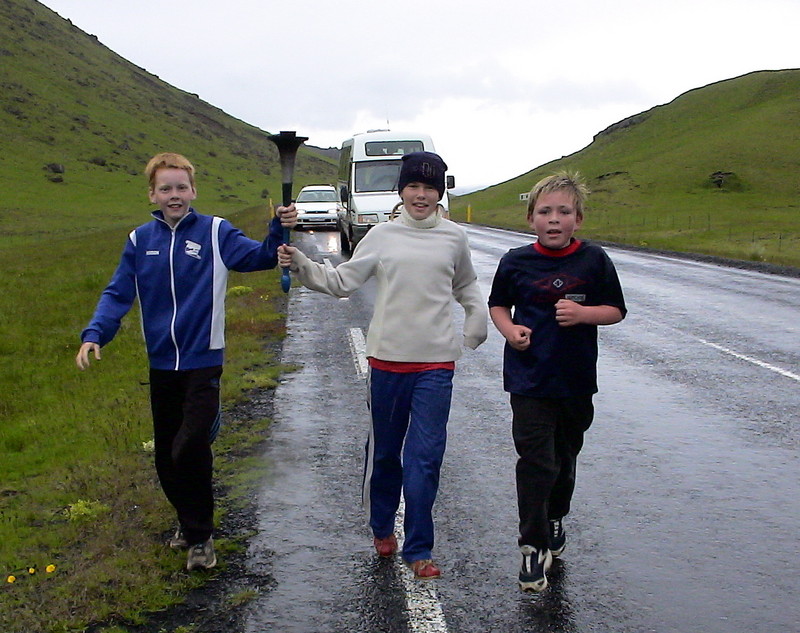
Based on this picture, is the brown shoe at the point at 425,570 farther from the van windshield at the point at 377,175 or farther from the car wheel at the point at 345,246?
the car wheel at the point at 345,246

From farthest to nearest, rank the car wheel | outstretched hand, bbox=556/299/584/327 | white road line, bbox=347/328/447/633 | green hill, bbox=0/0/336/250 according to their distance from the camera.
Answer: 1. green hill, bbox=0/0/336/250
2. the car wheel
3. outstretched hand, bbox=556/299/584/327
4. white road line, bbox=347/328/447/633

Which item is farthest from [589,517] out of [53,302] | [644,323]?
[53,302]

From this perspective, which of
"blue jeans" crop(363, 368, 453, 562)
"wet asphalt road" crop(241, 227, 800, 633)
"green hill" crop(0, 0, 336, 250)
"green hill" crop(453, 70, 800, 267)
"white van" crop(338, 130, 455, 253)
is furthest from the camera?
"green hill" crop(0, 0, 336, 250)

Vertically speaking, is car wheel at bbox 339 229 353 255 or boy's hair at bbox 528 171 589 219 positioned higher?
boy's hair at bbox 528 171 589 219

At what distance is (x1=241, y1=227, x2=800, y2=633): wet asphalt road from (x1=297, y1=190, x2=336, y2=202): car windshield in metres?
27.8

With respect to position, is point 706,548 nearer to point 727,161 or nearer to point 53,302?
point 53,302

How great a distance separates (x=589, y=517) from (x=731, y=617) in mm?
1349

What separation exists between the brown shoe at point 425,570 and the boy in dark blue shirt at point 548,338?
0.41 metres

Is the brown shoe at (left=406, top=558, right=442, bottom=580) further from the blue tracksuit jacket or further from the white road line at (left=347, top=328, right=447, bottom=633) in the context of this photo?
the blue tracksuit jacket

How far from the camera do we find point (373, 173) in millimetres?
23625

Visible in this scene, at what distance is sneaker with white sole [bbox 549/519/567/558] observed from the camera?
4.81 metres

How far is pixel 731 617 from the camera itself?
165 inches

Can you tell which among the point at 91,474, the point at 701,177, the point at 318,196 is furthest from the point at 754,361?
the point at 701,177

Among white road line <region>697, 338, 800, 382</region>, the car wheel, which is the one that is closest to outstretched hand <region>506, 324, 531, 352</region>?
white road line <region>697, 338, 800, 382</region>
